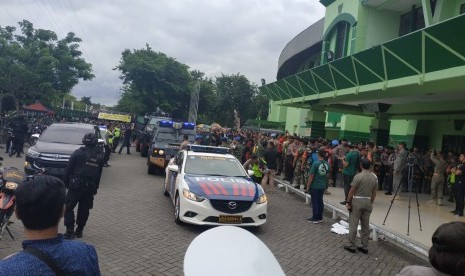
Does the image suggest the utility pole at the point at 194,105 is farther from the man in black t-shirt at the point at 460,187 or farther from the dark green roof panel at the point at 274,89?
the man in black t-shirt at the point at 460,187

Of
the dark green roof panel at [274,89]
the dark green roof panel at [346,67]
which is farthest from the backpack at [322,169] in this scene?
the dark green roof panel at [274,89]

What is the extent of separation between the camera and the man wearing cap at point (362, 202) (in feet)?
23.9

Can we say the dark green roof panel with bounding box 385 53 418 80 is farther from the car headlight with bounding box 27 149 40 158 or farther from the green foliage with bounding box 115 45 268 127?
the green foliage with bounding box 115 45 268 127

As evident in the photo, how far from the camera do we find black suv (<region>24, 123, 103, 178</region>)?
10.5 m

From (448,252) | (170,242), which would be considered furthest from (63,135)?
(448,252)

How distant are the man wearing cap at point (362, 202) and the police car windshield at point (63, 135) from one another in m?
8.23

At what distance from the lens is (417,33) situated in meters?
8.71

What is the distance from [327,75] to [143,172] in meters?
7.93

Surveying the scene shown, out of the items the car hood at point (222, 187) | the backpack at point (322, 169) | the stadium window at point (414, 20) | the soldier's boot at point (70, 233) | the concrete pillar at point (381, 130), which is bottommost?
the soldier's boot at point (70, 233)

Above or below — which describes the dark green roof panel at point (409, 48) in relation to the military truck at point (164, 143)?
above

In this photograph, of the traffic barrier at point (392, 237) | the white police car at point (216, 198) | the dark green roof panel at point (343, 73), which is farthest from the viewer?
the dark green roof panel at point (343, 73)

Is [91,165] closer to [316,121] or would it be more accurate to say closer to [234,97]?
[316,121]

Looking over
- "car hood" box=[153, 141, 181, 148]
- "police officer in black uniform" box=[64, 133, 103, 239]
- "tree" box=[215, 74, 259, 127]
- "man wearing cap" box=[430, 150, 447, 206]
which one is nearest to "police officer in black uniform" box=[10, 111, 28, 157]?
"car hood" box=[153, 141, 181, 148]

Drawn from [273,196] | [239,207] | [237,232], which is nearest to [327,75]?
[273,196]
